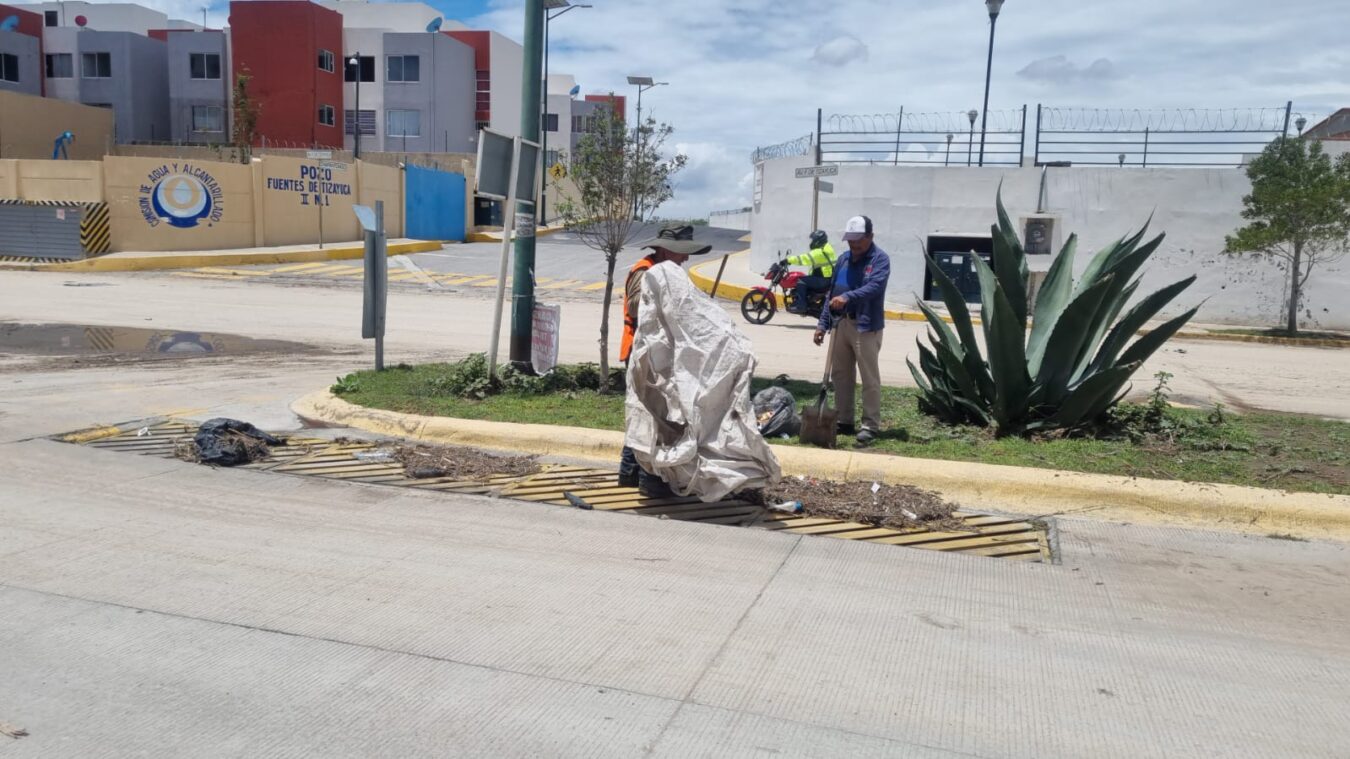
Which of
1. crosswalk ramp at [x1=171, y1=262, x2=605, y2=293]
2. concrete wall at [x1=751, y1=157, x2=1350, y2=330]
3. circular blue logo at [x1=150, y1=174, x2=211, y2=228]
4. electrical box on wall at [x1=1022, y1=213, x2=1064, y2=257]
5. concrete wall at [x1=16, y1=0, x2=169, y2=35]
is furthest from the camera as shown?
concrete wall at [x1=16, y1=0, x2=169, y2=35]

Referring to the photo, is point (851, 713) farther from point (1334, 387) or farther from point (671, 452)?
point (1334, 387)

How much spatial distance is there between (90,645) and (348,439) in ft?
13.2

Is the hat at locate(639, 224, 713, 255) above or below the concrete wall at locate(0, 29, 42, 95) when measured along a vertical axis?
below

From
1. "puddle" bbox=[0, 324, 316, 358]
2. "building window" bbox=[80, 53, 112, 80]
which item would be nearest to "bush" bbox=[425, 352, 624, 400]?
"puddle" bbox=[0, 324, 316, 358]

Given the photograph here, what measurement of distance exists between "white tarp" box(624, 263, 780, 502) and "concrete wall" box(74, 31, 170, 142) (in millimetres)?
55705

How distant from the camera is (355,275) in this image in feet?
88.6

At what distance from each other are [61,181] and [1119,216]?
28.2 m

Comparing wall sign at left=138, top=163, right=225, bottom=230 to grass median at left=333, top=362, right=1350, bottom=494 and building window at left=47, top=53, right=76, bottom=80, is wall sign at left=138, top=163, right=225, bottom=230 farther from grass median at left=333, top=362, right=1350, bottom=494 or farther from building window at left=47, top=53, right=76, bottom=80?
building window at left=47, top=53, right=76, bottom=80

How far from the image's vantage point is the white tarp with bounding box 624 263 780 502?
6059mm

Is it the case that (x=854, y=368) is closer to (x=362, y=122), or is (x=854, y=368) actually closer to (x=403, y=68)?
(x=403, y=68)

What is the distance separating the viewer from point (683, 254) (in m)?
6.76

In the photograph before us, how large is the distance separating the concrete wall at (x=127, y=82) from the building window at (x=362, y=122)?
929cm

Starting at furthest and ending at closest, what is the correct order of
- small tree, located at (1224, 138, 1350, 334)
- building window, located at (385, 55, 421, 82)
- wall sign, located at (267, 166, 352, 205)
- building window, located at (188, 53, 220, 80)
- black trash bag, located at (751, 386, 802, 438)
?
building window, located at (385, 55, 421, 82) < building window, located at (188, 53, 220, 80) < wall sign, located at (267, 166, 352, 205) < small tree, located at (1224, 138, 1350, 334) < black trash bag, located at (751, 386, 802, 438)

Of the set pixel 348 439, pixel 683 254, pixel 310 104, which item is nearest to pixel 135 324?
pixel 348 439
